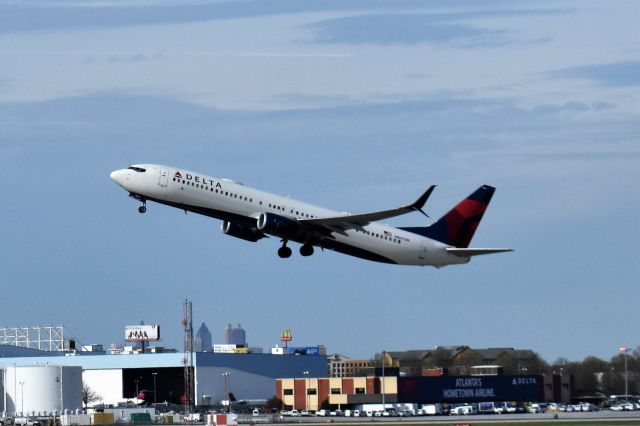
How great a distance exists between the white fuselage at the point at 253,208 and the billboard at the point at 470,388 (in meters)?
57.7

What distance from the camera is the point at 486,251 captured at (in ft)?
388

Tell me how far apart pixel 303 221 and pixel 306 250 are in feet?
14.5

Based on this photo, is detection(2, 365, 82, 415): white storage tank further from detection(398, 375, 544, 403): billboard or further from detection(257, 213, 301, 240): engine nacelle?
detection(257, 213, 301, 240): engine nacelle

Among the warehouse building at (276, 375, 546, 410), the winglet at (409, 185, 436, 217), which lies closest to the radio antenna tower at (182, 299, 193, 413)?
Answer: the warehouse building at (276, 375, 546, 410)

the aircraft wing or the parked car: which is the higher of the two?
the aircraft wing

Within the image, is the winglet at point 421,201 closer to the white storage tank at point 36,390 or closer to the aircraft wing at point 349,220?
the aircraft wing at point 349,220

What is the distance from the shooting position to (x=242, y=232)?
11556 cm

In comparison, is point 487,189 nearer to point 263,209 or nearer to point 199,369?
point 263,209

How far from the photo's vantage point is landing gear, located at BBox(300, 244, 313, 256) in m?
115

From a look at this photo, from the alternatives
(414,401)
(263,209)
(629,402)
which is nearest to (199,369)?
(414,401)

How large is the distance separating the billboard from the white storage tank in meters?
45.0

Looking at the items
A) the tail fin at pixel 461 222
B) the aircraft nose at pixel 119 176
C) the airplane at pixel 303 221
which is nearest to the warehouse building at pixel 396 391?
→ the tail fin at pixel 461 222

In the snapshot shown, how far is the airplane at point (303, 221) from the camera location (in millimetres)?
105750

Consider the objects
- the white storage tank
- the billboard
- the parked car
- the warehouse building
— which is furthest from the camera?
the billboard
